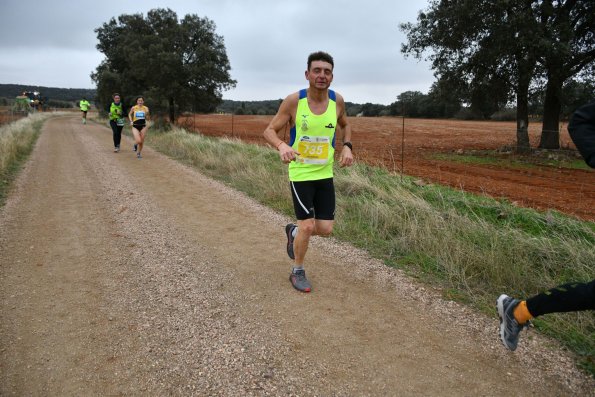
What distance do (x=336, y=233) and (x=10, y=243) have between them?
4.01 meters

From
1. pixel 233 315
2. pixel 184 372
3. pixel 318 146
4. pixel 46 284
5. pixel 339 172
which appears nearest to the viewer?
pixel 184 372

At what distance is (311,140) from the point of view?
11.9 feet

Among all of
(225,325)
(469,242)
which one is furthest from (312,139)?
(469,242)

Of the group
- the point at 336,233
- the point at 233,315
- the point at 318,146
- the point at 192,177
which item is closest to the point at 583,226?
the point at 336,233

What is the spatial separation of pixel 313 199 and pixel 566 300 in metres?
2.07

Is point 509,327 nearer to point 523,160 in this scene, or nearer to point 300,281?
point 300,281

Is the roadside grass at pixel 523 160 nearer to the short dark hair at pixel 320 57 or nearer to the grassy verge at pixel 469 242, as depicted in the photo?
the grassy verge at pixel 469 242

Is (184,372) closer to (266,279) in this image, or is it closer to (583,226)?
(266,279)

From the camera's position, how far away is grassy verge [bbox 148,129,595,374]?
12.7 feet

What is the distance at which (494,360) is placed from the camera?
2836mm

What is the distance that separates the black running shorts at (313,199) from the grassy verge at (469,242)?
127 centimetres

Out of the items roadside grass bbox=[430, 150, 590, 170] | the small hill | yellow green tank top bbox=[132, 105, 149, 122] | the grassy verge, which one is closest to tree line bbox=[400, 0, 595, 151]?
roadside grass bbox=[430, 150, 590, 170]

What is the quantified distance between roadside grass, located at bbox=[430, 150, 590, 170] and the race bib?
37.6 ft

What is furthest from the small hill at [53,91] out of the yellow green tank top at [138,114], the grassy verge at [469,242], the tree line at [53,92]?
the grassy verge at [469,242]
